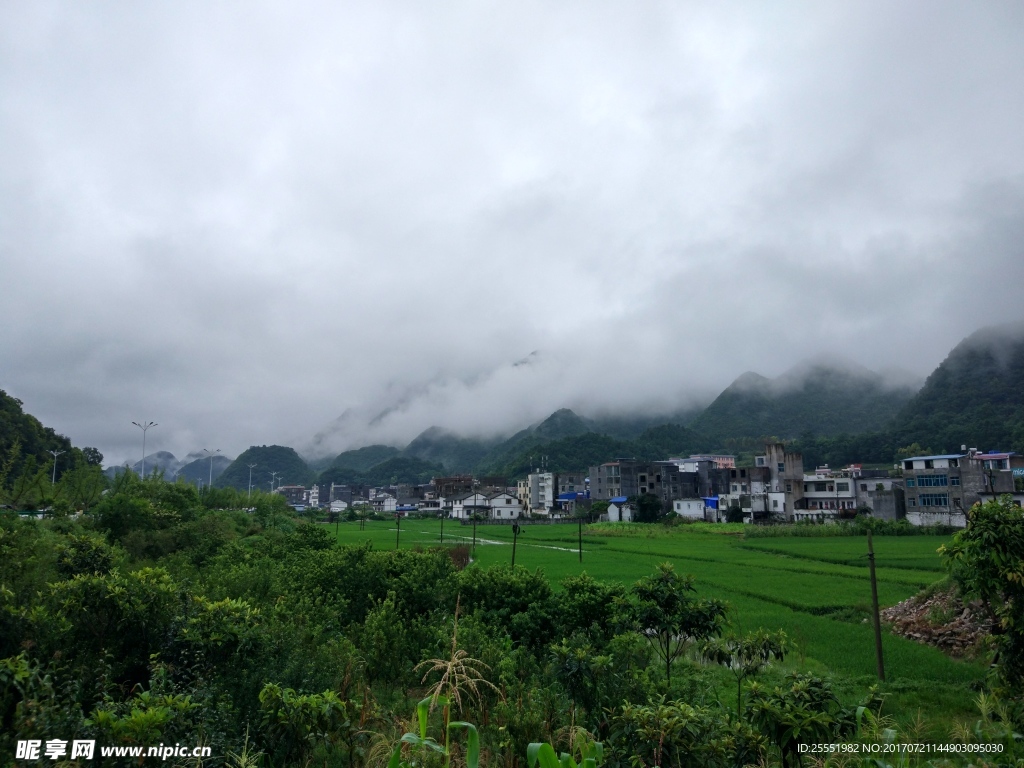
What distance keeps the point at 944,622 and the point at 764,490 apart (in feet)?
207

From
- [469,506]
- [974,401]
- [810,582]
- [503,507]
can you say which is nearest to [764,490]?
[503,507]

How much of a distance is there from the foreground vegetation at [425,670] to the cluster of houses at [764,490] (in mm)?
36370

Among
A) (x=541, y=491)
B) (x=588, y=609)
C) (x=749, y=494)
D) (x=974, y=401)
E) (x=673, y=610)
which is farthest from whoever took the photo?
(x=541, y=491)

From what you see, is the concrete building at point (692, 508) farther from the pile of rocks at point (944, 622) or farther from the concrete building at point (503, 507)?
the pile of rocks at point (944, 622)

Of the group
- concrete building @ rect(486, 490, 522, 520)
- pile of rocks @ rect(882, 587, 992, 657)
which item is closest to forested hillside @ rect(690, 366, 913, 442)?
concrete building @ rect(486, 490, 522, 520)

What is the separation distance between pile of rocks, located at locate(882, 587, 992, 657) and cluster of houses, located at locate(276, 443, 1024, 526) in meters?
33.3

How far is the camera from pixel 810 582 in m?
25.5

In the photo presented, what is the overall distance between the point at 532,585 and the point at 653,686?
4277 mm

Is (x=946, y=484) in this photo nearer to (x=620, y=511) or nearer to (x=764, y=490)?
(x=764, y=490)

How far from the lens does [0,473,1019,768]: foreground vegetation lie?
459 cm

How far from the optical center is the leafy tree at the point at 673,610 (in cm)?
805

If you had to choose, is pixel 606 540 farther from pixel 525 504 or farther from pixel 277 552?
pixel 525 504

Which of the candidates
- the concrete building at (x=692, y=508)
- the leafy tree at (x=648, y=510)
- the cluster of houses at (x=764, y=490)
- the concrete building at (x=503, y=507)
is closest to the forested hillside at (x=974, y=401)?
the cluster of houses at (x=764, y=490)

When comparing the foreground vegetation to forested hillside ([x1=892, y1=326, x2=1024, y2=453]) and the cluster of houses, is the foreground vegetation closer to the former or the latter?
the cluster of houses
